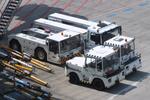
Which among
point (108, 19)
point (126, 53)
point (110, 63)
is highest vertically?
point (108, 19)

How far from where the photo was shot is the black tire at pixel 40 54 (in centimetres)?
4347

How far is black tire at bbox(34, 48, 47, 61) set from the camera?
43.5m

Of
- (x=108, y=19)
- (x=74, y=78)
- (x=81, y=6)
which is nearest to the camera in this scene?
(x=74, y=78)

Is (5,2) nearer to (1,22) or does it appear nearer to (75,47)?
(1,22)

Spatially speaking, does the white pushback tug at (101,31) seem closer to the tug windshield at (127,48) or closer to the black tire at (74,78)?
the tug windshield at (127,48)

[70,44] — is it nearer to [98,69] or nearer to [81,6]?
[98,69]

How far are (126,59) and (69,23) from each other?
8390mm

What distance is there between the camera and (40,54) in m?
43.8

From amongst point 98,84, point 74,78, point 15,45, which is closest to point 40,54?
point 15,45

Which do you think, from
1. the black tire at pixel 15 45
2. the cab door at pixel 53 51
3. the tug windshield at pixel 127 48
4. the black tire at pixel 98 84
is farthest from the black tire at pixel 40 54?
the tug windshield at pixel 127 48

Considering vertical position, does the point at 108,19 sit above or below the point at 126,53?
above

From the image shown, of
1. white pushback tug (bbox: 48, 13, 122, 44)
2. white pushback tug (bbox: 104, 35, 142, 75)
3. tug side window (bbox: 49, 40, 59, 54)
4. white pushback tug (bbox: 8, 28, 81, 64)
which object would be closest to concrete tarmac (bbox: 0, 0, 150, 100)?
white pushback tug (bbox: 104, 35, 142, 75)

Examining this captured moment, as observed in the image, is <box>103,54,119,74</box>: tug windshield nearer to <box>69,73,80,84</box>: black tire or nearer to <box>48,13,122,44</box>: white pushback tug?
<box>69,73,80,84</box>: black tire

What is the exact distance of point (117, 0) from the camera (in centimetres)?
6091
